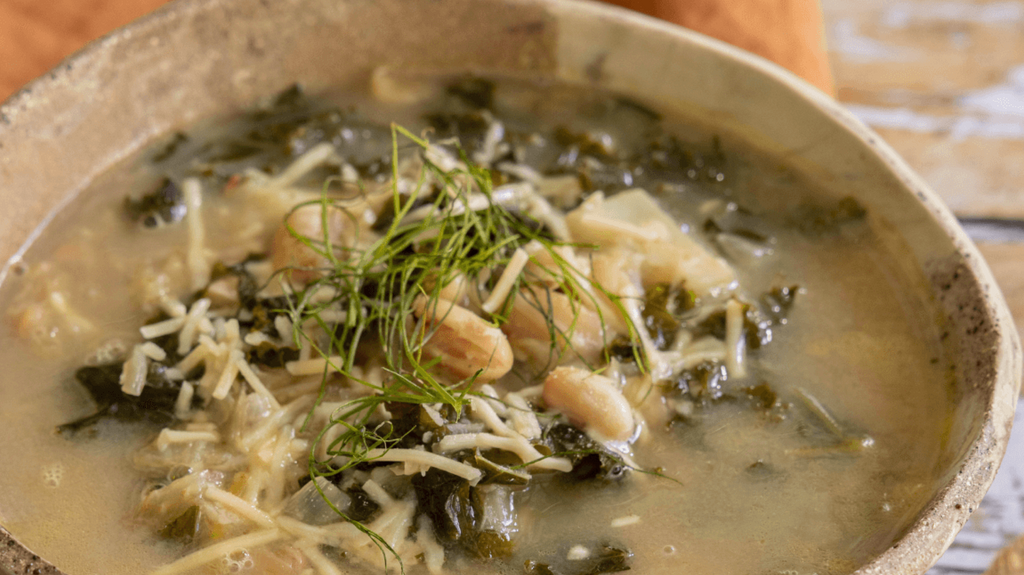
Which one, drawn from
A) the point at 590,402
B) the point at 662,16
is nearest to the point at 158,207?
the point at 590,402

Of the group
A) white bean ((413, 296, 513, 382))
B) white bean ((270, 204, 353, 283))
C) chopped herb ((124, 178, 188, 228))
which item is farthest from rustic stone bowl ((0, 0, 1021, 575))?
white bean ((413, 296, 513, 382))

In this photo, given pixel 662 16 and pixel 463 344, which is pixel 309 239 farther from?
pixel 662 16

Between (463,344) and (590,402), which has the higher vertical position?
(463,344)

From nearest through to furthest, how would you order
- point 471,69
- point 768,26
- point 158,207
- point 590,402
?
1. point 590,402
2. point 158,207
3. point 471,69
4. point 768,26

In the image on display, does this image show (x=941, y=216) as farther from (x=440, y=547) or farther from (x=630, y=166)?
(x=440, y=547)

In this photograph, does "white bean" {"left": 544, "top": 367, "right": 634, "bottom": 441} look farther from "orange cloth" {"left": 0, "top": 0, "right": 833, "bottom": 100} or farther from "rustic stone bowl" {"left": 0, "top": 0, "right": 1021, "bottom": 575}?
"orange cloth" {"left": 0, "top": 0, "right": 833, "bottom": 100}

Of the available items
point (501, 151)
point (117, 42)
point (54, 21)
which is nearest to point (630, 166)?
point (501, 151)
